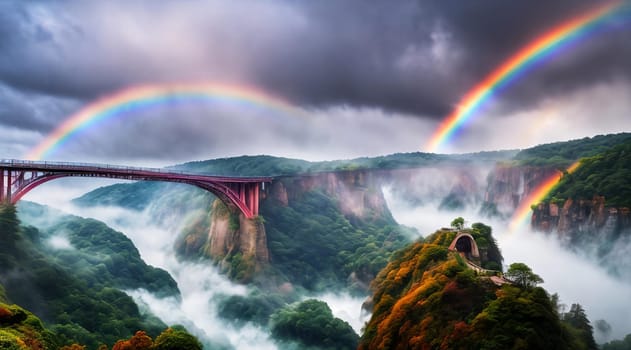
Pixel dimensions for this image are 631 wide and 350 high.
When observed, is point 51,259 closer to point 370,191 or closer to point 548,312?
point 548,312

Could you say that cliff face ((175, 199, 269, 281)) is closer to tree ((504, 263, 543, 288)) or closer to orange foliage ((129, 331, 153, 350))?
orange foliage ((129, 331, 153, 350))

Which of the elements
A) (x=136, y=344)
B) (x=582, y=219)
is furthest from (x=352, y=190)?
(x=136, y=344)

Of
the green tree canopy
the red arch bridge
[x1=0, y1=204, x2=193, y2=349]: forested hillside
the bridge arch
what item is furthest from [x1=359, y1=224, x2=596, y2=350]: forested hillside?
the red arch bridge

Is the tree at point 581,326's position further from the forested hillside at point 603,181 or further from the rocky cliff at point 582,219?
the forested hillside at point 603,181

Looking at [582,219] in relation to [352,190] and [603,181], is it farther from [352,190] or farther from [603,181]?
[352,190]

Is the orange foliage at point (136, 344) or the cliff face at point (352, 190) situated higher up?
the cliff face at point (352, 190)

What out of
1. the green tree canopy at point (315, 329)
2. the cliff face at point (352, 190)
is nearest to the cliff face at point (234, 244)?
the green tree canopy at point (315, 329)
